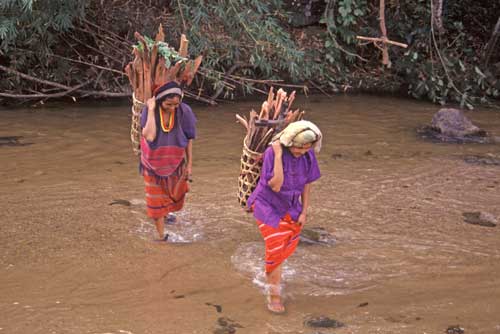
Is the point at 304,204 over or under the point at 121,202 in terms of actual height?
over

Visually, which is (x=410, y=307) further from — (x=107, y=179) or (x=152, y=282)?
(x=107, y=179)

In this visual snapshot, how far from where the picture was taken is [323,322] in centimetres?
383

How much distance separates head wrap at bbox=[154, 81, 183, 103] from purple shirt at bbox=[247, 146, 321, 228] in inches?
35.5

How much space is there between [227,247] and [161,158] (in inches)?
32.3

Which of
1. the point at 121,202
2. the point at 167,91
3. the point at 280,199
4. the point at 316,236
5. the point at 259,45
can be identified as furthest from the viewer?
the point at 259,45

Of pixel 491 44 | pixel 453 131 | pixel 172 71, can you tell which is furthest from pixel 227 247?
pixel 491 44

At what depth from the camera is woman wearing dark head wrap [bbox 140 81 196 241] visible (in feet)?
14.9

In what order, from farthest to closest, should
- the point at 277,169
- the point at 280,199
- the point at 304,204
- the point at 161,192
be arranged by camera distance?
the point at 161,192
the point at 304,204
the point at 280,199
the point at 277,169

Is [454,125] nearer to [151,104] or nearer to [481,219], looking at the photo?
[481,219]

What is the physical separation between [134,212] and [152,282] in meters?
1.32

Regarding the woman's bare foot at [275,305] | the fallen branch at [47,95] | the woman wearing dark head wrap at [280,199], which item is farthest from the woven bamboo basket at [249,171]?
the fallen branch at [47,95]

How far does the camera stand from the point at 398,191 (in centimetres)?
629

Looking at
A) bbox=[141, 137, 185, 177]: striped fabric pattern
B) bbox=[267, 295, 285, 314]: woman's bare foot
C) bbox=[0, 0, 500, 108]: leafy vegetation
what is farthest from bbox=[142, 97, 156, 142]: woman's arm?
bbox=[0, 0, 500, 108]: leafy vegetation

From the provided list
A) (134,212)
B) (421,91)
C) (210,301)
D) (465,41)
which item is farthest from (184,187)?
(465,41)
